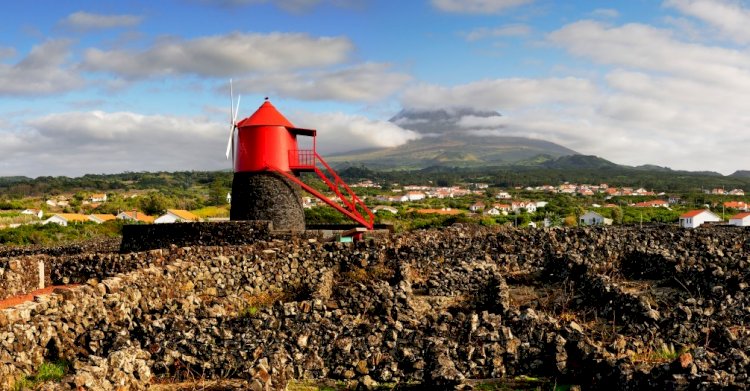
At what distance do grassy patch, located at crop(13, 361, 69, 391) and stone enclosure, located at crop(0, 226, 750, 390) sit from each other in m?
0.14

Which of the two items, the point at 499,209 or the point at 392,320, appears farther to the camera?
the point at 499,209

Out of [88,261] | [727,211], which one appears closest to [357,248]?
[88,261]

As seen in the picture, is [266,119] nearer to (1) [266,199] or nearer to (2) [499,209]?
(1) [266,199]

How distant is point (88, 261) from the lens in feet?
67.3

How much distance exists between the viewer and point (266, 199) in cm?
2538

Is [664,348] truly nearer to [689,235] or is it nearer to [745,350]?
[745,350]

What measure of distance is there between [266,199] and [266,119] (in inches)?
119

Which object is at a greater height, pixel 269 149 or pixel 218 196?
pixel 269 149

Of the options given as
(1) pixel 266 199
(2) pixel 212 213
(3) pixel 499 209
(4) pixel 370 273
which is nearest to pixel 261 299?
(4) pixel 370 273

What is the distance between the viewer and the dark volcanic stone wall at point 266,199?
83.3 ft

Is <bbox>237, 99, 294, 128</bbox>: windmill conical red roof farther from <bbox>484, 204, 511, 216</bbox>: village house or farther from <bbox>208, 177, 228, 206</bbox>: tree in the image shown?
<bbox>484, 204, 511, 216</bbox>: village house

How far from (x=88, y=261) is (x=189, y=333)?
11.3m

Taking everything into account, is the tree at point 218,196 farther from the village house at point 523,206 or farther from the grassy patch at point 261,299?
the grassy patch at point 261,299

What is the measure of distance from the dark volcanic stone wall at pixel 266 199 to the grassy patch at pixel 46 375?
1390 cm
